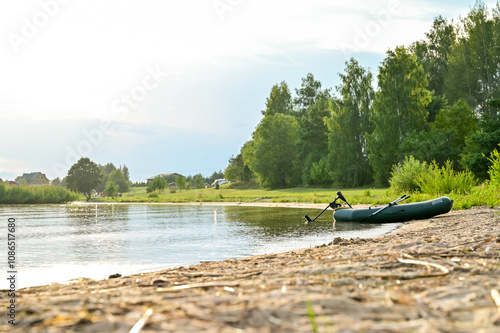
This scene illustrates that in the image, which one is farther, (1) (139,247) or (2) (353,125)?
(2) (353,125)

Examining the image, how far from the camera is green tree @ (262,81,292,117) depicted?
2832 inches

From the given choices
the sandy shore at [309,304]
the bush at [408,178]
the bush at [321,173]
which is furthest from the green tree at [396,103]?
the sandy shore at [309,304]

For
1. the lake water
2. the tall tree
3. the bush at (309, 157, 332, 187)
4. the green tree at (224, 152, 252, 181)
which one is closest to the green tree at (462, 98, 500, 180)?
the lake water

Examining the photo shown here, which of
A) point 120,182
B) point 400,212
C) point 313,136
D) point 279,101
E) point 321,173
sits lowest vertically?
point 400,212

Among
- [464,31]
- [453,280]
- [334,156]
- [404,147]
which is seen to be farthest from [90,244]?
[464,31]

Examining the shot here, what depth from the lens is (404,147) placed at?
41219 mm

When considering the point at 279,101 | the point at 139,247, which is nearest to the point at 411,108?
the point at 279,101

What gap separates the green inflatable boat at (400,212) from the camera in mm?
14570

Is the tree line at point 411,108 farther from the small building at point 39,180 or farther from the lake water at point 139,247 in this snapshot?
the small building at point 39,180

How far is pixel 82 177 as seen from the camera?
67.2 m

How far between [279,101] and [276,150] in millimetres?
12071

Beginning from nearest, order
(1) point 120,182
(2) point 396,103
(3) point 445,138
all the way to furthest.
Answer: (3) point 445,138 → (2) point 396,103 → (1) point 120,182

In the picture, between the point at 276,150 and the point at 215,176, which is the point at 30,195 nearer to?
the point at 276,150

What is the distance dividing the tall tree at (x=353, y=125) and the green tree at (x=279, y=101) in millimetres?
22357
